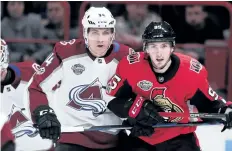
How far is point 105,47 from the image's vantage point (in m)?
3.81

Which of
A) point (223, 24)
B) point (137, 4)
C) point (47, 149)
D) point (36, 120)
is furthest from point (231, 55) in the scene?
point (36, 120)

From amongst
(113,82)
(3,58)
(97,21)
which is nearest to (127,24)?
(3,58)

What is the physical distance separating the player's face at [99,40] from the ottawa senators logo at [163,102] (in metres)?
0.35

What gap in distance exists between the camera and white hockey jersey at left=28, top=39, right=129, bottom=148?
3.87m

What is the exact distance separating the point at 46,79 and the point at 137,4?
1555 millimetres

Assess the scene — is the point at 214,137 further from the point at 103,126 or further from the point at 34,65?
the point at 34,65

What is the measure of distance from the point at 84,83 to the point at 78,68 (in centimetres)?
9

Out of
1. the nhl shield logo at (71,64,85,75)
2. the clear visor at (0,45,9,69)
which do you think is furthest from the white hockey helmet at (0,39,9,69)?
the nhl shield logo at (71,64,85,75)

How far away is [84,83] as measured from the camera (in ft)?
12.8

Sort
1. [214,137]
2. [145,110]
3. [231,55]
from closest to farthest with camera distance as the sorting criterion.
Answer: [145,110], [214,137], [231,55]

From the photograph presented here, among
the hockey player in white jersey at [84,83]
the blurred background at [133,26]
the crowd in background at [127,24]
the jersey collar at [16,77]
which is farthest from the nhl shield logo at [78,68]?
the crowd in background at [127,24]

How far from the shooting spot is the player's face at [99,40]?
3.78 m

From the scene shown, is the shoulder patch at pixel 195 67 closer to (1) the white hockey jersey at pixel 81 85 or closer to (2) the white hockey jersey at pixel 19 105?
(1) the white hockey jersey at pixel 81 85

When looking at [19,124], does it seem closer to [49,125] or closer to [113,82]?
[49,125]
